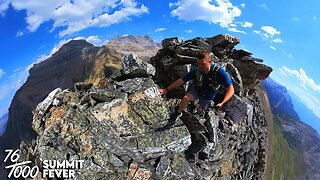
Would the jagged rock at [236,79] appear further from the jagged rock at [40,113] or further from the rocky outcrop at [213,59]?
the jagged rock at [40,113]

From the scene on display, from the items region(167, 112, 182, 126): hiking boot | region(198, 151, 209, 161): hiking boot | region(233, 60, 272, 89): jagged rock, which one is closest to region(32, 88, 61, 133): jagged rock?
region(167, 112, 182, 126): hiking boot


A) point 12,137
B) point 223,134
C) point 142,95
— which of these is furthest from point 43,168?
point 12,137

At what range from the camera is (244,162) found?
1661 inches

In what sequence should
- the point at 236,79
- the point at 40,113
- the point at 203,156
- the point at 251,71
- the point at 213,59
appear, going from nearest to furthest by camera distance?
the point at 40,113, the point at 203,156, the point at 236,79, the point at 213,59, the point at 251,71

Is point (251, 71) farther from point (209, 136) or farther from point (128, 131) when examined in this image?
point (128, 131)

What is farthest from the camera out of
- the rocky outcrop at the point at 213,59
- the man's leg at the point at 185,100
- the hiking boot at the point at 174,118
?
the rocky outcrop at the point at 213,59

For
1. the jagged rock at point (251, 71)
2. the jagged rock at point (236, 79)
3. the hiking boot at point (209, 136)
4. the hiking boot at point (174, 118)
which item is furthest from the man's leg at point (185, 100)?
the jagged rock at point (251, 71)

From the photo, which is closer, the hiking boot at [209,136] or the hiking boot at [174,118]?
the hiking boot at [174,118]

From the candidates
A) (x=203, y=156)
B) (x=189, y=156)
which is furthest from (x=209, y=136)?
(x=189, y=156)

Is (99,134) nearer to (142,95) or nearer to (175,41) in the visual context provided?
(142,95)

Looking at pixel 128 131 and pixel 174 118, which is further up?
pixel 128 131

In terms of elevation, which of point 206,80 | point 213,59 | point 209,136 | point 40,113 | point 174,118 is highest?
point 40,113

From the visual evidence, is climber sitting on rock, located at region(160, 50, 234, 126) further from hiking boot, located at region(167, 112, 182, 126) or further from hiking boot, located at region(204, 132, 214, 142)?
hiking boot, located at region(204, 132, 214, 142)

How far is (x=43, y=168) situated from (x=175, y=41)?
2074cm
